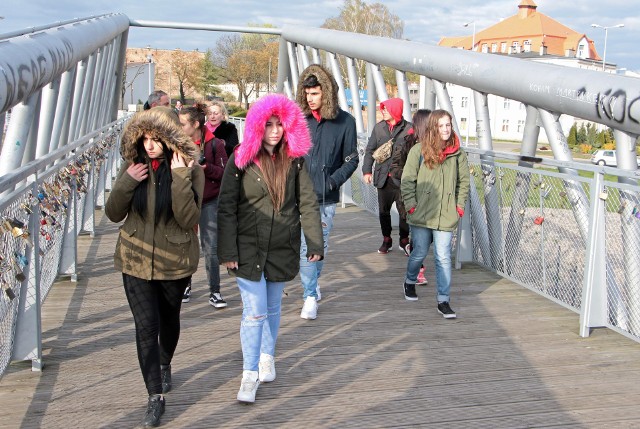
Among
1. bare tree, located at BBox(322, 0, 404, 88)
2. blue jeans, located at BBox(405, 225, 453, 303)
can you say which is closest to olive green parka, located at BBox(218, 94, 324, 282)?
blue jeans, located at BBox(405, 225, 453, 303)

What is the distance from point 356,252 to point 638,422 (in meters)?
4.88

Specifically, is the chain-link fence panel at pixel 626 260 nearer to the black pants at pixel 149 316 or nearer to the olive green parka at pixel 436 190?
the olive green parka at pixel 436 190

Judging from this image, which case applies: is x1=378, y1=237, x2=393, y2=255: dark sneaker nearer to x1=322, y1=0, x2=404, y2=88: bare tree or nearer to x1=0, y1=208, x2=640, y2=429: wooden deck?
x1=0, y1=208, x2=640, y2=429: wooden deck

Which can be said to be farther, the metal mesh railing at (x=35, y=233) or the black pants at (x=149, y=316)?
the metal mesh railing at (x=35, y=233)

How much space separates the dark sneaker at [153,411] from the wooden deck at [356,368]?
0.19 ft

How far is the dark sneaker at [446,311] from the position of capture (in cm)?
578

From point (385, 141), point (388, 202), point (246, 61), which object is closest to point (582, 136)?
point (246, 61)

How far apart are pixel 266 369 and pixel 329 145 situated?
2066 mm

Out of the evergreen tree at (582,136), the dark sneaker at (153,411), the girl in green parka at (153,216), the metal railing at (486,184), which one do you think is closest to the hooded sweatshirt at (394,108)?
the metal railing at (486,184)

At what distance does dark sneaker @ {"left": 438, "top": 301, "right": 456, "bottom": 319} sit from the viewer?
578 cm

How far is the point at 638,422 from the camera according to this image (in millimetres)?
3871

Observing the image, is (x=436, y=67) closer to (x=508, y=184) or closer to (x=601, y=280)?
(x=508, y=184)

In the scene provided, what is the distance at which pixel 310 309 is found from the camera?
573cm

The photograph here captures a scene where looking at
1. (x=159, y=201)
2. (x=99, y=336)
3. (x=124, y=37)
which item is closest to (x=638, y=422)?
(x=159, y=201)
